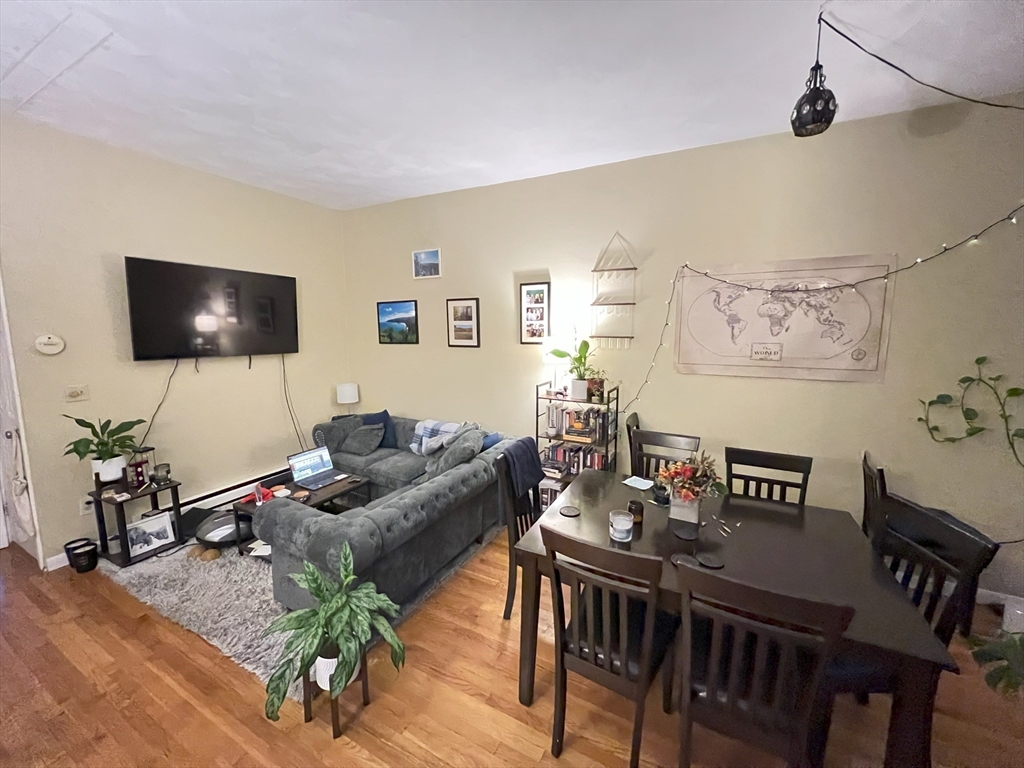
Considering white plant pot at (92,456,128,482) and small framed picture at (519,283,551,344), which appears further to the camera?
small framed picture at (519,283,551,344)

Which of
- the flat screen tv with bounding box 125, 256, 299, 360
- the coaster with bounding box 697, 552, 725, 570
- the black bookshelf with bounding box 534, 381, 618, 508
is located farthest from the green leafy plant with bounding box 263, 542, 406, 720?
the flat screen tv with bounding box 125, 256, 299, 360

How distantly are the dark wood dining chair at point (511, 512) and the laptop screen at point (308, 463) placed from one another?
1.81 metres

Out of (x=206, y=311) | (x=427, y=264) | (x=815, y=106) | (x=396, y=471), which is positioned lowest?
(x=396, y=471)

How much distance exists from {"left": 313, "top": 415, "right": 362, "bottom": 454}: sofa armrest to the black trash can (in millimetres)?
1771

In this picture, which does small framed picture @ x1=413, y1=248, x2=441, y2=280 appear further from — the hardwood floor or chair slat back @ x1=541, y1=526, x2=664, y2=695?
chair slat back @ x1=541, y1=526, x2=664, y2=695

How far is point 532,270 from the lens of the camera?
3758mm

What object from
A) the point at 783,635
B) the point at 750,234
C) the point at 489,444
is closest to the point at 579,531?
the point at 783,635

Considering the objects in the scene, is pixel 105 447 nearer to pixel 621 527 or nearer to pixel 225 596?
pixel 225 596

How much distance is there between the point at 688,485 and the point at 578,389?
4.89 ft

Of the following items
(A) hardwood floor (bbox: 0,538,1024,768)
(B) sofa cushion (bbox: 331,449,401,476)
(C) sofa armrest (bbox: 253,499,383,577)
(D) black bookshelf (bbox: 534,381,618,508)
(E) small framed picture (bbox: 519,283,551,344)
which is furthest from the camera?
(B) sofa cushion (bbox: 331,449,401,476)

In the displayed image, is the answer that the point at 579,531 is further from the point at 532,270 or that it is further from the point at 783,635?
the point at 532,270

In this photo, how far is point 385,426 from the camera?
176 inches

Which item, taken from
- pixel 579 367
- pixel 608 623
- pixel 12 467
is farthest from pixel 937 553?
pixel 12 467

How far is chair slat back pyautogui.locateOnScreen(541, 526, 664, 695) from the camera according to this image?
4.36 feet
